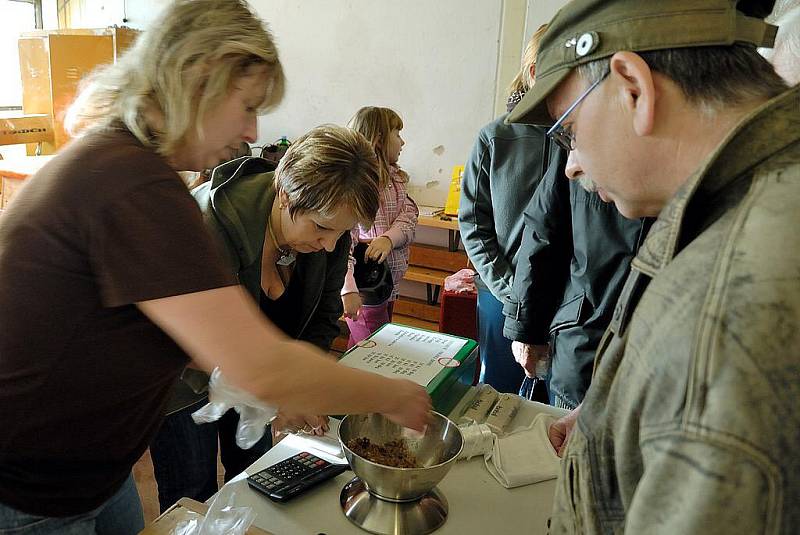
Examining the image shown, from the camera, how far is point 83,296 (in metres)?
0.77

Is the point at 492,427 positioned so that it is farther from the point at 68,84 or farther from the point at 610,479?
the point at 68,84

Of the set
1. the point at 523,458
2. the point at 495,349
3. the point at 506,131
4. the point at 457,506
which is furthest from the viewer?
the point at 495,349

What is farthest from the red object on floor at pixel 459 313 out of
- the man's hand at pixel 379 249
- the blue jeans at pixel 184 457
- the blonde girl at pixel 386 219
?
the blue jeans at pixel 184 457

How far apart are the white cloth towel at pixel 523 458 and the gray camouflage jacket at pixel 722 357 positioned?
62cm

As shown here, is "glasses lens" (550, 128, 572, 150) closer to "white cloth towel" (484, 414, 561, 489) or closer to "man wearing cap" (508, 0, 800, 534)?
"man wearing cap" (508, 0, 800, 534)

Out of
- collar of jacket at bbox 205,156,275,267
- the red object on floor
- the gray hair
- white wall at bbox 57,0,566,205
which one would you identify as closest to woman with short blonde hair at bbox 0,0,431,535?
collar of jacket at bbox 205,156,275,267

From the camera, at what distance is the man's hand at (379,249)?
2.47 meters

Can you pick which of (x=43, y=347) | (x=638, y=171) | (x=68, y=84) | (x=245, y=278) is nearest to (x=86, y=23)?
(x=68, y=84)

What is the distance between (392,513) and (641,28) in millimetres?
769

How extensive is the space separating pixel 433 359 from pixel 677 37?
3.13 feet

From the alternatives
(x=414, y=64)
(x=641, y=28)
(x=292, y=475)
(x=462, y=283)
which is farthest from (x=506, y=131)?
(x=414, y=64)

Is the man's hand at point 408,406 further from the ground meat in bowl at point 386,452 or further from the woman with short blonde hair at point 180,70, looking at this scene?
the woman with short blonde hair at point 180,70

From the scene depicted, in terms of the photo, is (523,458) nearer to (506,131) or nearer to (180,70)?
(180,70)

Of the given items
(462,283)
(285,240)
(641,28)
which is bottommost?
(462,283)
